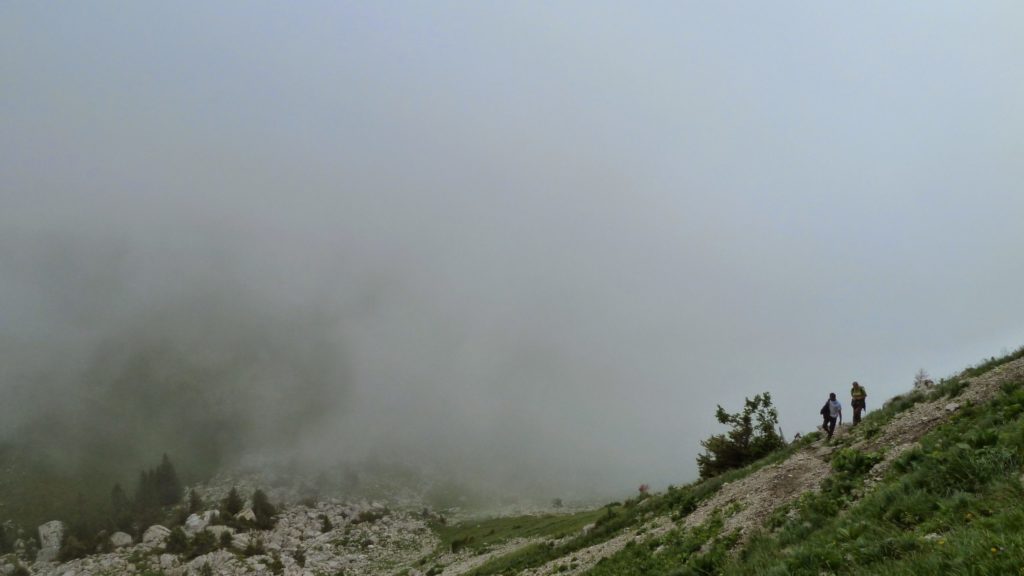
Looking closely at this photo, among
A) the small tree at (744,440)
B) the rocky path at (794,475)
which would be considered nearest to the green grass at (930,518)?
the rocky path at (794,475)

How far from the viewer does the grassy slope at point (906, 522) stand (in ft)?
28.9

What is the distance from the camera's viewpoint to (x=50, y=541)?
101 meters

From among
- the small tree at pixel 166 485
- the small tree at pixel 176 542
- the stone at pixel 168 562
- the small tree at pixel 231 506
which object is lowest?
the stone at pixel 168 562

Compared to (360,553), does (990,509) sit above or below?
above

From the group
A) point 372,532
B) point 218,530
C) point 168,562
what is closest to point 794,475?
point 168,562

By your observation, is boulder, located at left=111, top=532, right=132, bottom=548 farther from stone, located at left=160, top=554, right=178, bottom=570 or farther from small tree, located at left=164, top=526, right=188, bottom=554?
stone, located at left=160, top=554, right=178, bottom=570

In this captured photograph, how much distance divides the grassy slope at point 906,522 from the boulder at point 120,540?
10327cm

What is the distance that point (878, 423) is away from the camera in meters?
26.4

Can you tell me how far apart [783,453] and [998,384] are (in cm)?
1480

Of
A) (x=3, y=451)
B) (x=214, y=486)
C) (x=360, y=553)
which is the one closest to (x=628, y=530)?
(x=360, y=553)

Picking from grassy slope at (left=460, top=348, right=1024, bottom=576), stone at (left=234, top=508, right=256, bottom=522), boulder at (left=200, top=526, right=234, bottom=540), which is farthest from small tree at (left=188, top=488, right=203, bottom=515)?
grassy slope at (left=460, top=348, right=1024, bottom=576)

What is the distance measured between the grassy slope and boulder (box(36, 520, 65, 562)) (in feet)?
391

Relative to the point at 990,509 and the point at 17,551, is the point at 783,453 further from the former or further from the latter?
the point at 17,551

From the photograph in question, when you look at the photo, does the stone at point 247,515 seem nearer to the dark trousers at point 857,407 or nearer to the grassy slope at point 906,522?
the grassy slope at point 906,522
